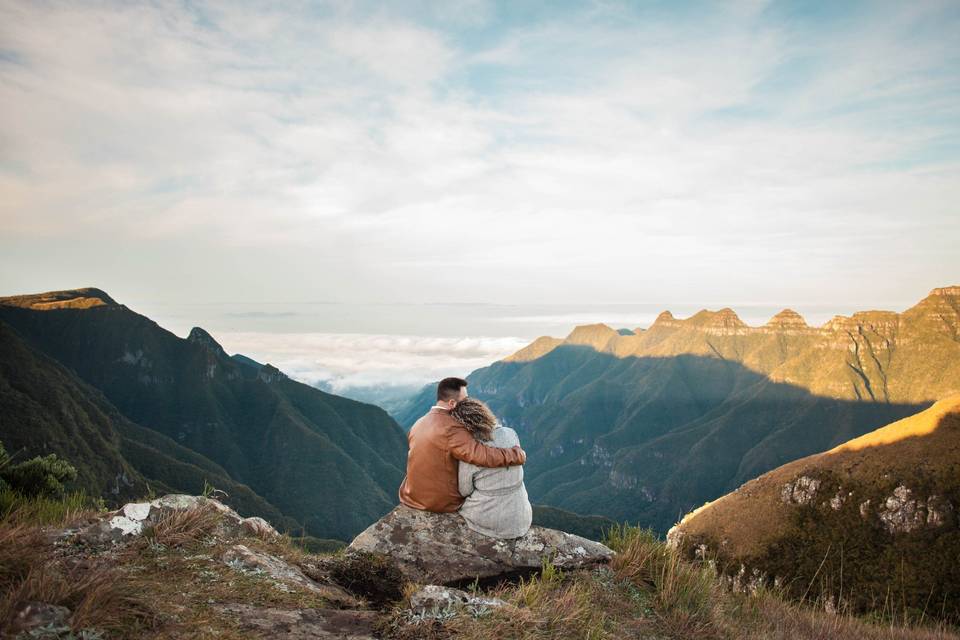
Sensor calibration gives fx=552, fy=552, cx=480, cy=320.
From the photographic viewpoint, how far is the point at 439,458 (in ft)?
28.6

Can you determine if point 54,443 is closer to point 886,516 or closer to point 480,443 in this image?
point 480,443

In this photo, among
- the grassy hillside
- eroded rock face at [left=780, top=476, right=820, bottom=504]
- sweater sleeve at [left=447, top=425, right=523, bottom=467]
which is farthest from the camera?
eroded rock face at [left=780, top=476, right=820, bottom=504]

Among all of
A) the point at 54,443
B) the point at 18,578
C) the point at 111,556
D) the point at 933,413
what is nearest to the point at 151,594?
the point at 18,578

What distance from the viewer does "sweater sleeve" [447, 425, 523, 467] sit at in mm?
8266

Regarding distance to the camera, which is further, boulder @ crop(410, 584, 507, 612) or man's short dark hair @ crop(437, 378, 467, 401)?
man's short dark hair @ crop(437, 378, 467, 401)

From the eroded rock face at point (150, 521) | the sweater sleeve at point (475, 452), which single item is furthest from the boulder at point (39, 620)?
the sweater sleeve at point (475, 452)

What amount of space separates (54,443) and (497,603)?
7658 inches

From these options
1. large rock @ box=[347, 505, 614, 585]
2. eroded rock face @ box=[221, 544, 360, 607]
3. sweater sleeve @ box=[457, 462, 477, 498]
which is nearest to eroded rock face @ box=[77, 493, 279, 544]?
eroded rock face @ box=[221, 544, 360, 607]

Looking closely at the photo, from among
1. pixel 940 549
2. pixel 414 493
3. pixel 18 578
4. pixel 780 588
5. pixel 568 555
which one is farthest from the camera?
pixel 940 549

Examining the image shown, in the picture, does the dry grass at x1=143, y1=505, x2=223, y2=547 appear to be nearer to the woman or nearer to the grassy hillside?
the grassy hillside

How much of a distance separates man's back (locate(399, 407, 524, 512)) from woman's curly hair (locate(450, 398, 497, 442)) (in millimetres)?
89

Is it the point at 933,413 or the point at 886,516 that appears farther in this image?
the point at 933,413

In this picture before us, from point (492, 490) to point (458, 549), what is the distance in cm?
99

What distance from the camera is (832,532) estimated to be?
389 feet
